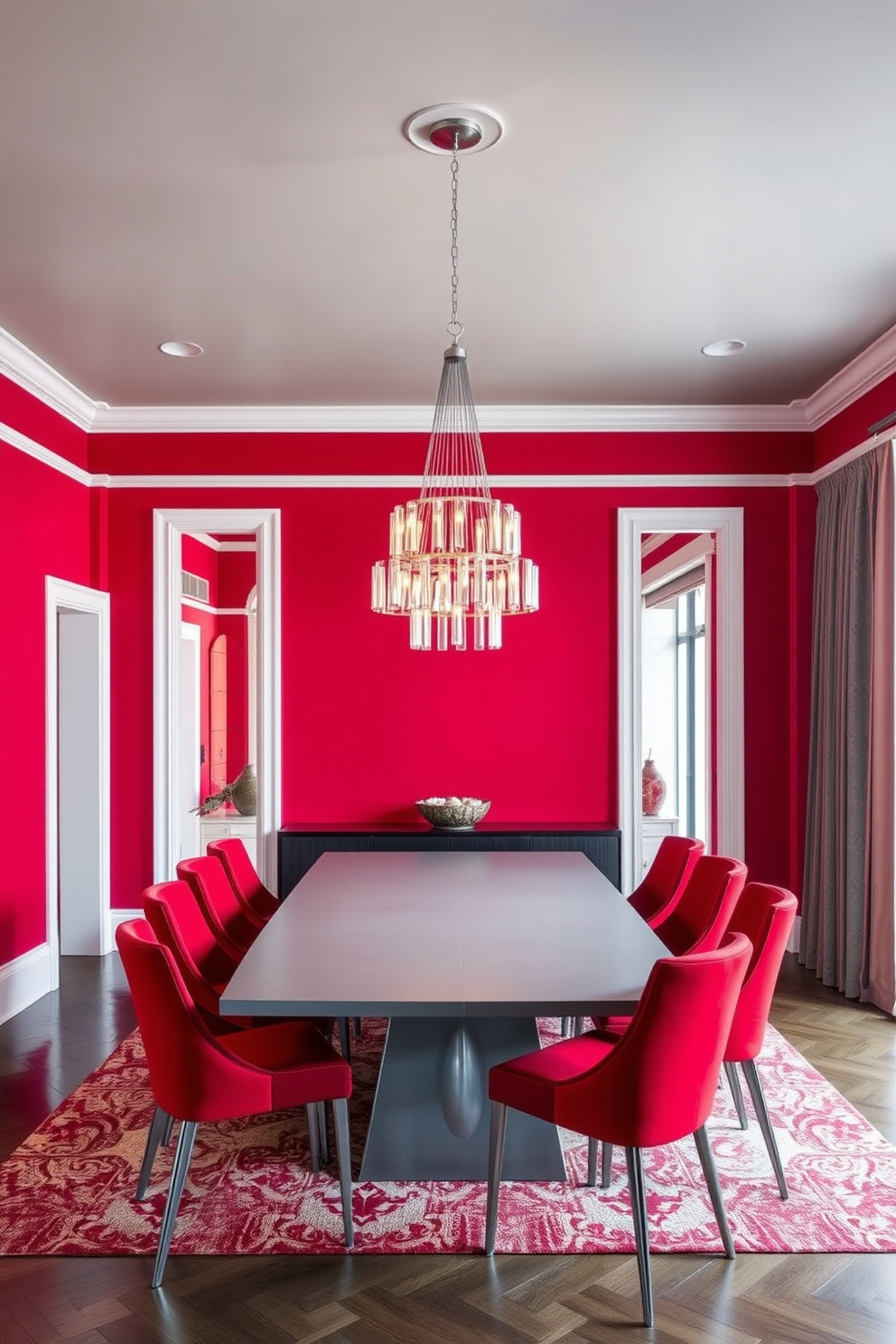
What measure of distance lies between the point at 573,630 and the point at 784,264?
246 cm

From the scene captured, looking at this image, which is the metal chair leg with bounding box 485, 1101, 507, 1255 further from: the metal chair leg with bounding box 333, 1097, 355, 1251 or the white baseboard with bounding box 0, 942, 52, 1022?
the white baseboard with bounding box 0, 942, 52, 1022

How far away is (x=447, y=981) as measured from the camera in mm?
2471

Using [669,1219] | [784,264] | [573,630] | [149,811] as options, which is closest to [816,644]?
[573,630]

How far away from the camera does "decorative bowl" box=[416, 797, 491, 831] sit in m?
5.36

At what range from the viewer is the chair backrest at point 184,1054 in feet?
8.07

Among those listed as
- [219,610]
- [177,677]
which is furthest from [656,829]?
[219,610]

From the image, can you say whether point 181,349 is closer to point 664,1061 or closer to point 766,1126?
point 664,1061

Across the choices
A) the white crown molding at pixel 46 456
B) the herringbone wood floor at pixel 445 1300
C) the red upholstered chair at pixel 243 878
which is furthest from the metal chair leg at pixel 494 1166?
the white crown molding at pixel 46 456

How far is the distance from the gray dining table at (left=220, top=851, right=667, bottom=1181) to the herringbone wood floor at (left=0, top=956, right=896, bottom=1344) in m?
0.43

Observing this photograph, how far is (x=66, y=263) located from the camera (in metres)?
3.74

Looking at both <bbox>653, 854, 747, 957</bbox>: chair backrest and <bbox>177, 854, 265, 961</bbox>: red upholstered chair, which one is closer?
<bbox>653, 854, 747, 957</bbox>: chair backrest

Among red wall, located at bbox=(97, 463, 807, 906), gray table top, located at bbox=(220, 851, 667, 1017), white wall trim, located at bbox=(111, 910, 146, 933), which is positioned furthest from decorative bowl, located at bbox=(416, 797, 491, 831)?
white wall trim, located at bbox=(111, 910, 146, 933)

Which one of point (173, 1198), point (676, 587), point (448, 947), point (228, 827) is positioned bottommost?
point (173, 1198)

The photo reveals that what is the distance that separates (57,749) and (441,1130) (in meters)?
3.39
